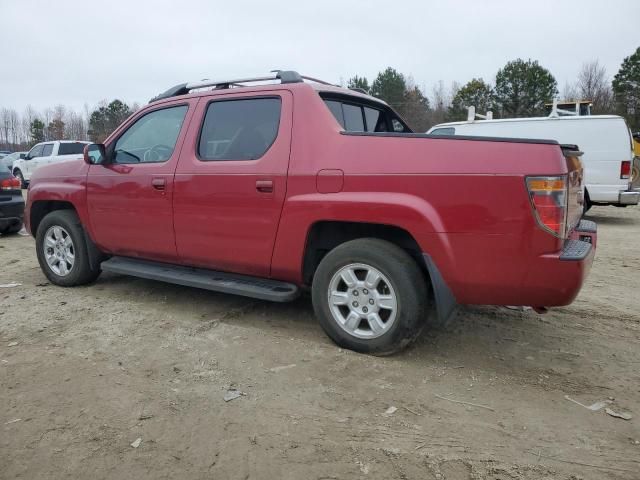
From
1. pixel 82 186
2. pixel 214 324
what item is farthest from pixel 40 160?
pixel 214 324

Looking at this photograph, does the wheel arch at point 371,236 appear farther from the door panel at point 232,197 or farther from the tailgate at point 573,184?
the tailgate at point 573,184

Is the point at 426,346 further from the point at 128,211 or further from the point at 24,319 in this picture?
the point at 24,319

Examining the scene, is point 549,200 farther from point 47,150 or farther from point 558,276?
point 47,150

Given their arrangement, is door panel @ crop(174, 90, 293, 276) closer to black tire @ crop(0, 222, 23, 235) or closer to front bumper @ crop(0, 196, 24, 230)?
front bumper @ crop(0, 196, 24, 230)

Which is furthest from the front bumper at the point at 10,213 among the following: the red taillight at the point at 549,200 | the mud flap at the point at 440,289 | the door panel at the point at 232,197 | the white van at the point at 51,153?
the white van at the point at 51,153

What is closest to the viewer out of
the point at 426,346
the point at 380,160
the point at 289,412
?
the point at 289,412

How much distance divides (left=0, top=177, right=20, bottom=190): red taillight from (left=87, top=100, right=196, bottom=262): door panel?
4.63 m

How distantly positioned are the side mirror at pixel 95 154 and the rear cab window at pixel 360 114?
7.39 ft

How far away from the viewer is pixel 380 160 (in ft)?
10.5

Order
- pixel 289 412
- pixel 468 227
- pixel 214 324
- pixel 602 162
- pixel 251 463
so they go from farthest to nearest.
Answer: pixel 602 162
pixel 214 324
pixel 468 227
pixel 289 412
pixel 251 463

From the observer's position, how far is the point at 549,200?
9.25 feet

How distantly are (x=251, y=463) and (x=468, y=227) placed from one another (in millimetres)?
1748

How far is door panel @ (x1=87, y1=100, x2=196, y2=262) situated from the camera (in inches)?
168

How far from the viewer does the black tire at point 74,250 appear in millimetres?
5023
